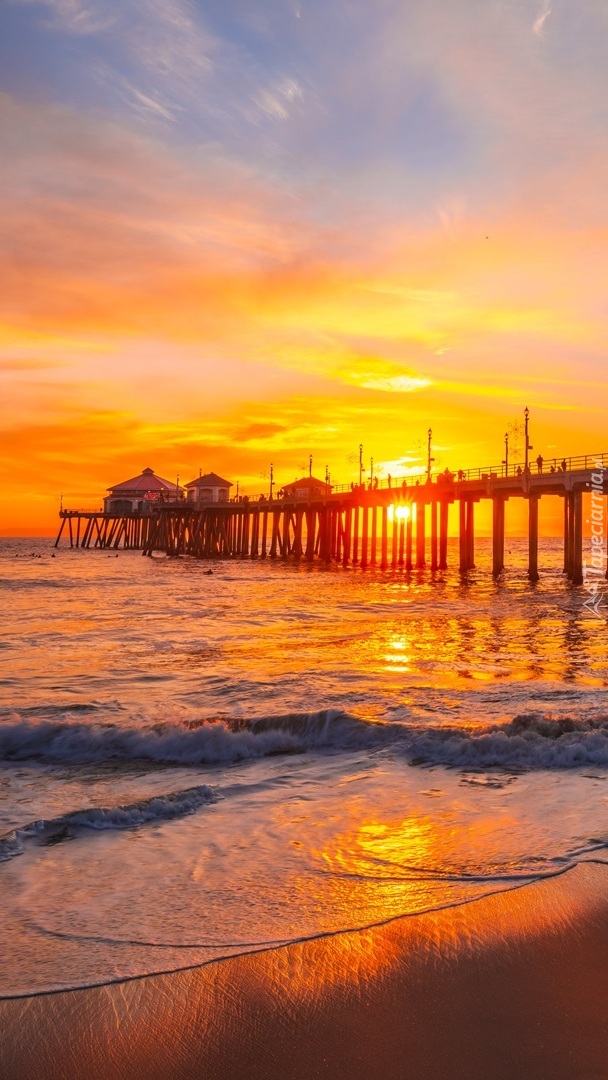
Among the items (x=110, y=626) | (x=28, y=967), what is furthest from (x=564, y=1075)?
(x=110, y=626)

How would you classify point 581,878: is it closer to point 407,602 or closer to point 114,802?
point 114,802

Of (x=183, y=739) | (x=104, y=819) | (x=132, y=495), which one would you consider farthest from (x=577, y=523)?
(x=132, y=495)

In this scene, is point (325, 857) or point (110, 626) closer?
point (325, 857)

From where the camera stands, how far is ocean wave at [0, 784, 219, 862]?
5.46 m

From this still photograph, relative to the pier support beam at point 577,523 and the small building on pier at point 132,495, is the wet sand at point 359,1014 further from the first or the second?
the small building on pier at point 132,495

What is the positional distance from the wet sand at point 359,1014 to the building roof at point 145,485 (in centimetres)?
9828

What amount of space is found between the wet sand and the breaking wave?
3889mm

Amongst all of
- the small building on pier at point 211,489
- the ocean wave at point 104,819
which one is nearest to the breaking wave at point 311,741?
the ocean wave at point 104,819

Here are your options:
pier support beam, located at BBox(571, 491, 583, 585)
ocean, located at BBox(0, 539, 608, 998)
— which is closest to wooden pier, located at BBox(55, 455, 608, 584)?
pier support beam, located at BBox(571, 491, 583, 585)

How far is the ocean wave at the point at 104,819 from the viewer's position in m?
5.46

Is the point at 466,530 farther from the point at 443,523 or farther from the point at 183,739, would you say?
the point at 183,739

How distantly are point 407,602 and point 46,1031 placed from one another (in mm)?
27031

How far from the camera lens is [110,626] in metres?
21.7

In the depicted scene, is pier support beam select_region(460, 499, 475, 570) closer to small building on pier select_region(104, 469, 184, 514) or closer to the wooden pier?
the wooden pier
